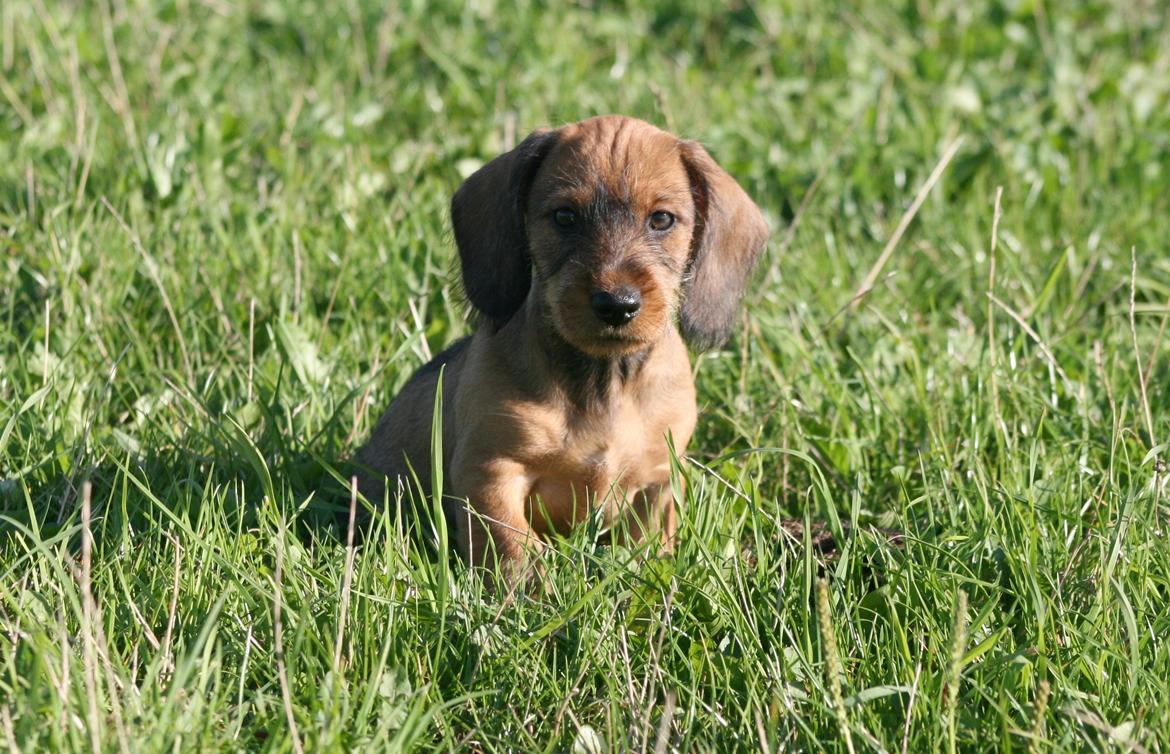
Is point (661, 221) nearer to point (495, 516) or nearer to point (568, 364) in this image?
point (568, 364)

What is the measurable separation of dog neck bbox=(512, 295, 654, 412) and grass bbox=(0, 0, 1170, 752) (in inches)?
13.8

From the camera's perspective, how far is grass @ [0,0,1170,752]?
10.2ft

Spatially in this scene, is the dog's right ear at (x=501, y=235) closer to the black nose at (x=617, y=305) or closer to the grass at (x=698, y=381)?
the black nose at (x=617, y=305)

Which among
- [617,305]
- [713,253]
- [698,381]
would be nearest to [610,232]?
[617,305]

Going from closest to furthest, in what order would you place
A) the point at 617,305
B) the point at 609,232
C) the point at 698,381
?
the point at 617,305 → the point at 609,232 → the point at 698,381

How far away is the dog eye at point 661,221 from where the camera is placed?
390 cm

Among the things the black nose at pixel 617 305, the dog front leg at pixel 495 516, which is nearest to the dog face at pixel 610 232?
the black nose at pixel 617 305

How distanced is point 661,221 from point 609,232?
215mm

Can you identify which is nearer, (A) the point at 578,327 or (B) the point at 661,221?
(A) the point at 578,327

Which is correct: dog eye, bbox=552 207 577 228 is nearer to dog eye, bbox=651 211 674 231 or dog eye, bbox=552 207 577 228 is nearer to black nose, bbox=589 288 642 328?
dog eye, bbox=651 211 674 231

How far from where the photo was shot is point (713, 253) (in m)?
4.04

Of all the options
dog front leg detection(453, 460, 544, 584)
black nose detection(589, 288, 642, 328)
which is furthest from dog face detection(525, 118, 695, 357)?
dog front leg detection(453, 460, 544, 584)

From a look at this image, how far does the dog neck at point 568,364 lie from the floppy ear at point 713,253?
0.77 feet

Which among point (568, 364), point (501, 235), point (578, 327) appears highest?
point (501, 235)
